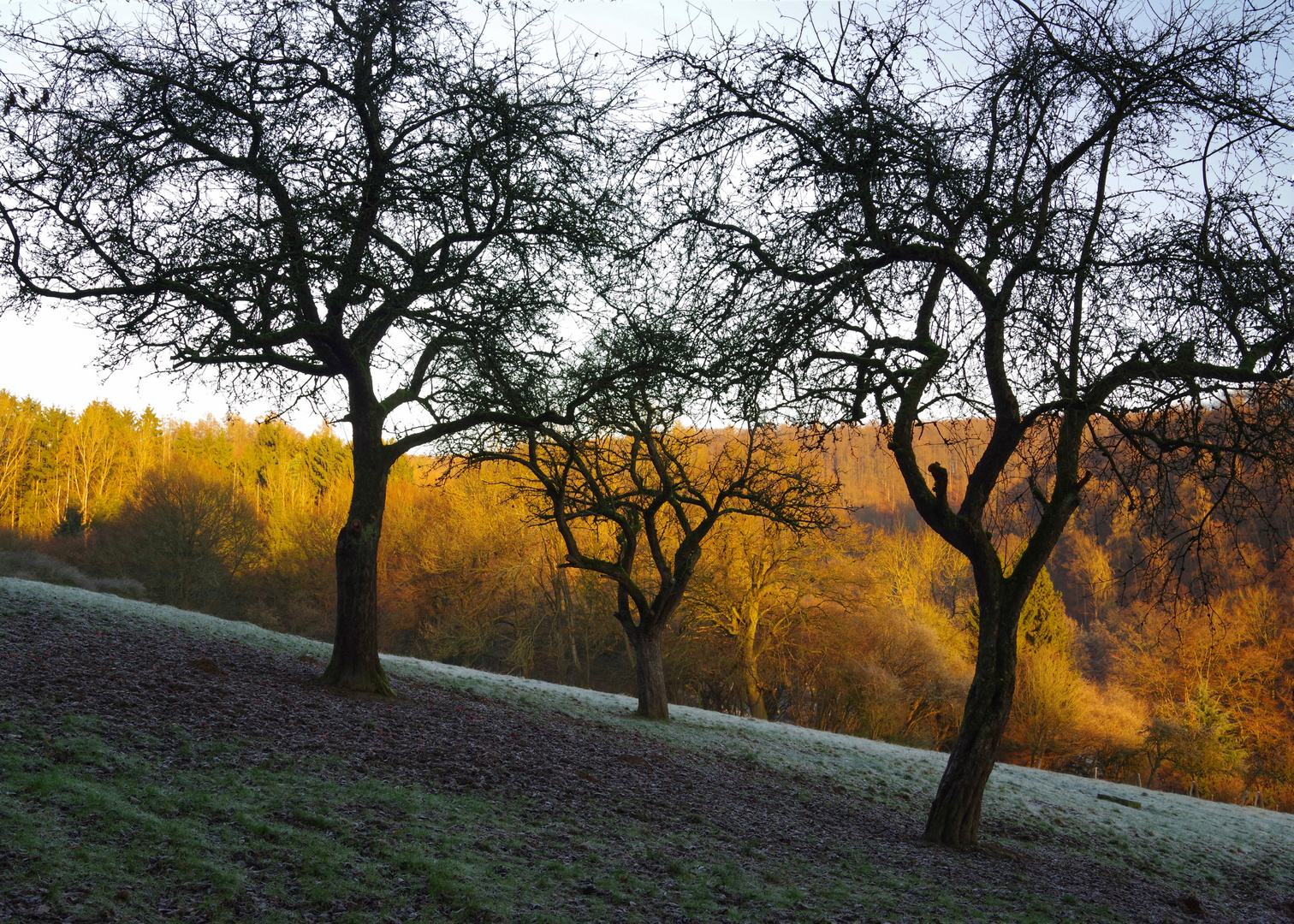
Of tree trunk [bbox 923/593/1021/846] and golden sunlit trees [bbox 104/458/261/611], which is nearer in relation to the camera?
tree trunk [bbox 923/593/1021/846]

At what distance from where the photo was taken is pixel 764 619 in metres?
32.2

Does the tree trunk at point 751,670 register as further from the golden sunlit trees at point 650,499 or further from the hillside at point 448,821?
the hillside at point 448,821

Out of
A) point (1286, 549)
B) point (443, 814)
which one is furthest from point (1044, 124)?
point (443, 814)

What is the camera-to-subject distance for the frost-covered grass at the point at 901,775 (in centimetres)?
1178

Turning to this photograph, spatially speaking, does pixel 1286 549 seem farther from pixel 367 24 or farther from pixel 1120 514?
pixel 367 24

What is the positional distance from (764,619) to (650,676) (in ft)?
53.1

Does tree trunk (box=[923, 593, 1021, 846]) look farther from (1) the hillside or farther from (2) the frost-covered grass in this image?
(2) the frost-covered grass

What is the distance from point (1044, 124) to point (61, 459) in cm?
6332

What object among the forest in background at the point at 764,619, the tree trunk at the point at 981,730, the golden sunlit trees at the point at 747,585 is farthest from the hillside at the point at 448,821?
the golden sunlit trees at the point at 747,585

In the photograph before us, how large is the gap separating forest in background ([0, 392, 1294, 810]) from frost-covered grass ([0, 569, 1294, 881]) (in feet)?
30.2

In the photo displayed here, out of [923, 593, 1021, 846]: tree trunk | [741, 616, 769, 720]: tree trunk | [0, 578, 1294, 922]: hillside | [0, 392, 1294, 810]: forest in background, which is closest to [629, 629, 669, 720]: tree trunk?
[0, 578, 1294, 922]: hillside

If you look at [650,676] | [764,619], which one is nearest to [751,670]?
[764,619]

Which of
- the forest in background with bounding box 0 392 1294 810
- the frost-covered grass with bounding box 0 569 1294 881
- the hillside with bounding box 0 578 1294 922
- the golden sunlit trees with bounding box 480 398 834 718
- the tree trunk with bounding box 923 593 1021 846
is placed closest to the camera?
the hillside with bounding box 0 578 1294 922

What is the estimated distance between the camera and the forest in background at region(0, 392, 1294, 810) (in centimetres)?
3159
